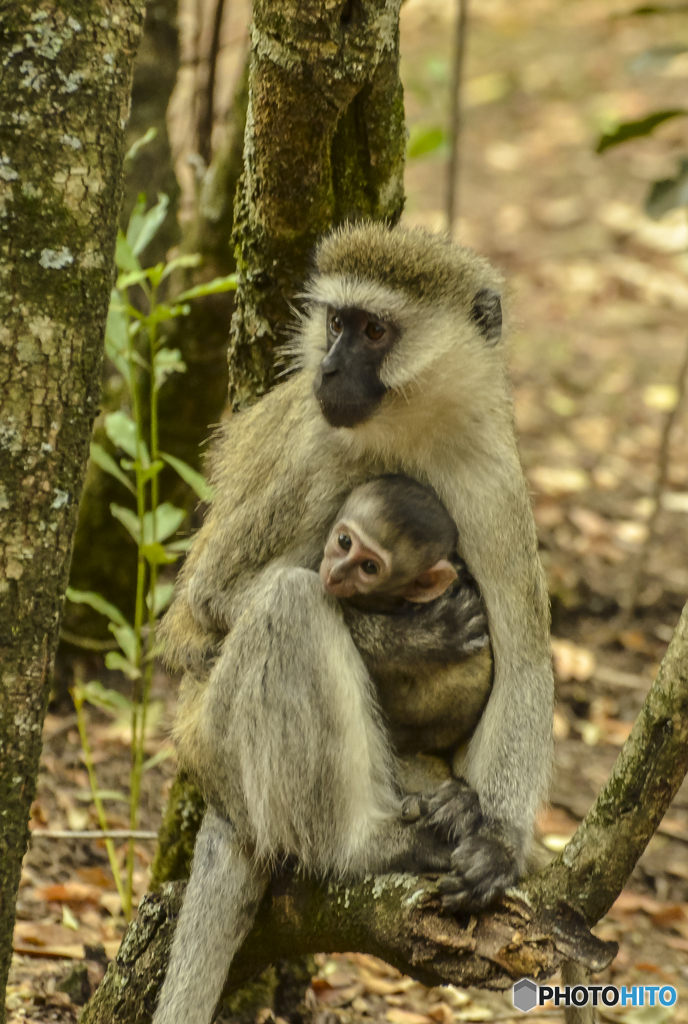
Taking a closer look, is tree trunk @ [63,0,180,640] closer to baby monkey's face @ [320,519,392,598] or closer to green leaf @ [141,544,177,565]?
green leaf @ [141,544,177,565]

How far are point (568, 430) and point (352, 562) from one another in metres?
6.92

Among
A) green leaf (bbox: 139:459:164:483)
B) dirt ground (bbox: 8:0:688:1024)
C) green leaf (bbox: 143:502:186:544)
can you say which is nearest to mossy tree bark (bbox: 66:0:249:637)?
dirt ground (bbox: 8:0:688:1024)

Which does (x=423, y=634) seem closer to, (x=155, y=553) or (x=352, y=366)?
(x=352, y=366)

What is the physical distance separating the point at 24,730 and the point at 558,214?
11307 millimetres

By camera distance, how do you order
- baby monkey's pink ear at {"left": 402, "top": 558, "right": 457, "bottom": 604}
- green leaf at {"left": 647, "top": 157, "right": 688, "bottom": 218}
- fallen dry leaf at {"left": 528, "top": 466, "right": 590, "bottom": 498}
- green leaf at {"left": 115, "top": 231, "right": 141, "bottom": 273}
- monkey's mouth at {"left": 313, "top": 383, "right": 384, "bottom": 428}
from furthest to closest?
fallen dry leaf at {"left": 528, "top": 466, "right": 590, "bottom": 498} < green leaf at {"left": 647, "top": 157, "right": 688, "bottom": 218} < green leaf at {"left": 115, "top": 231, "right": 141, "bottom": 273} < baby monkey's pink ear at {"left": 402, "top": 558, "right": 457, "bottom": 604} < monkey's mouth at {"left": 313, "top": 383, "right": 384, "bottom": 428}

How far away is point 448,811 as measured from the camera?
397cm

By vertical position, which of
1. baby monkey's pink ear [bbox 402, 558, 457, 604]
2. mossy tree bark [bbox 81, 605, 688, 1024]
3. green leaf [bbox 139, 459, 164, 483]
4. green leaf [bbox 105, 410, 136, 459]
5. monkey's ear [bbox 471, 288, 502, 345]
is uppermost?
monkey's ear [bbox 471, 288, 502, 345]

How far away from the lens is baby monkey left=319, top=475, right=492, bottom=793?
395cm

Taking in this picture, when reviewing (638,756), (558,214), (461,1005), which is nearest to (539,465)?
(558,214)

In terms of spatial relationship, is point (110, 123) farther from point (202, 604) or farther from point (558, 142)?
point (558, 142)

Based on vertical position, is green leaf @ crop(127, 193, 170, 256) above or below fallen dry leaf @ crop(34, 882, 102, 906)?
above

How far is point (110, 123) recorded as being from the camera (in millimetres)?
3273

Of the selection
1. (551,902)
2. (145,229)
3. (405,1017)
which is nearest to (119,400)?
(145,229)

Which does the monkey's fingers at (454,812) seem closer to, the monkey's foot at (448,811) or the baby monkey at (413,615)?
the monkey's foot at (448,811)
